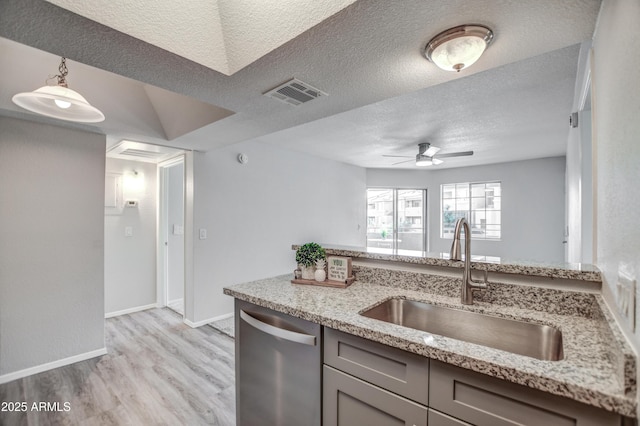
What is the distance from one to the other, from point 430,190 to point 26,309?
658 centimetres

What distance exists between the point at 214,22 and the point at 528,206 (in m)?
6.01

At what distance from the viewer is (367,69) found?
159 cm

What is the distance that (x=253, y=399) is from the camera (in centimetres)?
162

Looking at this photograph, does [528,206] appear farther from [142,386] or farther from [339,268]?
[142,386]

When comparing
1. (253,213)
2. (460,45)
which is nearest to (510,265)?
(460,45)

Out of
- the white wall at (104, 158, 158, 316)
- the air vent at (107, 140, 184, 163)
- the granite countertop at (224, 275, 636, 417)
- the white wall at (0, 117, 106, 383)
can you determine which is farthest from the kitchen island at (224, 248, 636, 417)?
the white wall at (104, 158, 158, 316)

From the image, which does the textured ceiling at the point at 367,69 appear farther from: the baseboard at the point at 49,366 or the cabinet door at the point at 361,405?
the baseboard at the point at 49,366

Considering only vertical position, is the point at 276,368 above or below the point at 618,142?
below

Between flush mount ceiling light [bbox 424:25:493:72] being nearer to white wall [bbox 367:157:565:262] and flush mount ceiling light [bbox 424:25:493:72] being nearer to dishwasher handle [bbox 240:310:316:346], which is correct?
dishwasher handle [bbox 240:310:316:346]

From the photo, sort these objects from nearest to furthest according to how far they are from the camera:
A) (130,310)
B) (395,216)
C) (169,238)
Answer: (130,310) → (169,238) → (395,216)

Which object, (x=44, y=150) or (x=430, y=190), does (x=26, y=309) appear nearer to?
(x=44, y=150)

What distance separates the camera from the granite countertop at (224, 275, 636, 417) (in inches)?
27.9

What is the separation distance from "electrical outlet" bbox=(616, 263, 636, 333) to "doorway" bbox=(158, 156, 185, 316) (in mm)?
4484

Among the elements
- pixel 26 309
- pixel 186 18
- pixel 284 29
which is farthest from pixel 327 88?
pixel 26 309
